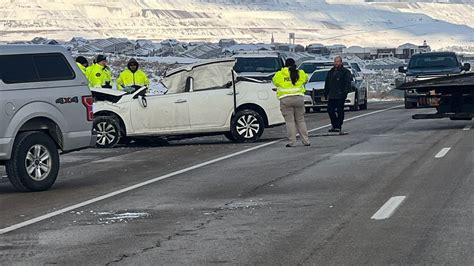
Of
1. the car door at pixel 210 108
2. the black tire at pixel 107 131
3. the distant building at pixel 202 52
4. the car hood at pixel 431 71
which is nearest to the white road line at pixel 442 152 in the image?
the car door at pixel 210 108

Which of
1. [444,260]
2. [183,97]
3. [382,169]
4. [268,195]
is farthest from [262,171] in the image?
[444,260]

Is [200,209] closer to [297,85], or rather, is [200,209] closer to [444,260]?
[444,260]

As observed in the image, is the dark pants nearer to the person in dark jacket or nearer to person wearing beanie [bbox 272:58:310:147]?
the person in dark jacket

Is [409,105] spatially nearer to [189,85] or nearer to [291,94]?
[189,85]

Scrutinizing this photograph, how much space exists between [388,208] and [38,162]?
208 inches

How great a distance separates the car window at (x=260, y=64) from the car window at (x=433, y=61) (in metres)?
4.78

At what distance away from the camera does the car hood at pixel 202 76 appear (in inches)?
979

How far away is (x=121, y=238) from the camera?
11.9 metres

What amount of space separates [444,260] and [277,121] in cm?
1487

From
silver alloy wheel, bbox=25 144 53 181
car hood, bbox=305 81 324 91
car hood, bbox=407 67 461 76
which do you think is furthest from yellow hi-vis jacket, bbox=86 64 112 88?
car hood, bbox=407 67 461 76

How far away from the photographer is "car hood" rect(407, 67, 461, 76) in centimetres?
3747

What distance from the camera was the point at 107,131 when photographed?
2450cm

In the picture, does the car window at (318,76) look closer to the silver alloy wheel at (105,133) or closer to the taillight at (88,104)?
the silver alloy wheel at (105,133)

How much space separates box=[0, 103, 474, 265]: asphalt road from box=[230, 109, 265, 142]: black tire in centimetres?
139
